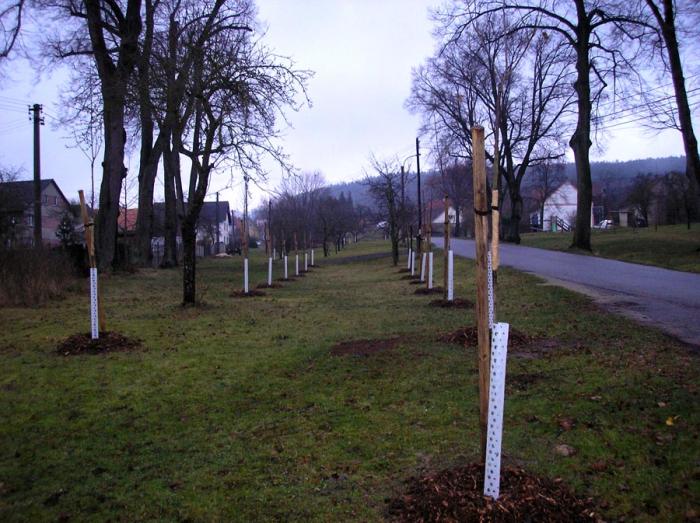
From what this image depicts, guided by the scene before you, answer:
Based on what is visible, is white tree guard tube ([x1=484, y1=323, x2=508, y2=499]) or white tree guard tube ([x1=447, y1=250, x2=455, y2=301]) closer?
white tree guard tube ([x1=484, y1=323, x2=508, y2=499])

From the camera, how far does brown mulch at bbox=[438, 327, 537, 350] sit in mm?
7680

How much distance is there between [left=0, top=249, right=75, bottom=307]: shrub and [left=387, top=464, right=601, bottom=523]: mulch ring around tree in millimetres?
12300

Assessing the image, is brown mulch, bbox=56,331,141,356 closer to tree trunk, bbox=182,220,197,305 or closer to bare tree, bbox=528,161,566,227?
tree trunk, bbox=182,220,197,305

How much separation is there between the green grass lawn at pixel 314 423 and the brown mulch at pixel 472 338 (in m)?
0.21

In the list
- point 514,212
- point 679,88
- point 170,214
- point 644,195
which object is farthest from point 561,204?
point 170,214

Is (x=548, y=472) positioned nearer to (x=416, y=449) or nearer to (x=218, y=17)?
(x=416, y=449)

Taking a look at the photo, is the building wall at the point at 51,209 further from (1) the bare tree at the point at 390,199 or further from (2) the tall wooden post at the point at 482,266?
(2) the tall wooden post at the point at 482,266

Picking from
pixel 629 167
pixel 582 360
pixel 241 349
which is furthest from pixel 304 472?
pixel 629 167

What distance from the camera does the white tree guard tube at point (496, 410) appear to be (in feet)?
10.4

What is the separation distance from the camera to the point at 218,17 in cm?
1995

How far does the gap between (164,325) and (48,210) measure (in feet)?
214

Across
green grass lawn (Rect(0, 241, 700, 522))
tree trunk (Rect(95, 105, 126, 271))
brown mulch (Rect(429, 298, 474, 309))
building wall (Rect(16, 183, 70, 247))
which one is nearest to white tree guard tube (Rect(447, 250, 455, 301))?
brown mulch (Rect(429, 298, 474, 309))

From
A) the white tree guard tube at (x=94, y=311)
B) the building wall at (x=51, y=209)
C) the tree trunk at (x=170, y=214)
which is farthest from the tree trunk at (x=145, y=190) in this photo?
the building wall at (x=51, y=209)

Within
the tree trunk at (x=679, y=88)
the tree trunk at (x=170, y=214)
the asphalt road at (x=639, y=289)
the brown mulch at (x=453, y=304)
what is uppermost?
the tree trunk at (x=679, y=88)
